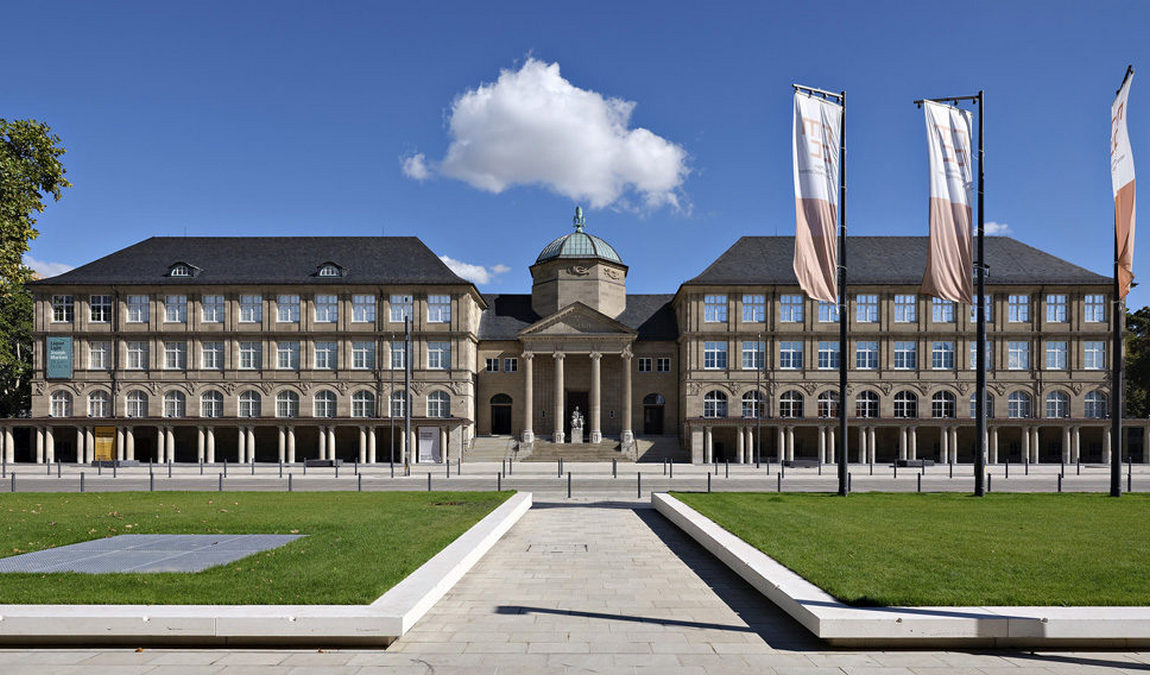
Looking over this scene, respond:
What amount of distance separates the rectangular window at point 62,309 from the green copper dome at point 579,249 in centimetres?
3737

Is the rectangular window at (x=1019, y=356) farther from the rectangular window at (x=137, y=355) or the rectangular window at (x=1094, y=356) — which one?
the rectangular window at (x=137, y=355)

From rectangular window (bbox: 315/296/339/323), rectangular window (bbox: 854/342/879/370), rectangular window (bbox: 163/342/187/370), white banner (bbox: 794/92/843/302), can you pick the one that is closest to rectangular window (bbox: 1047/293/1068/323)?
rectangular window (bbox: 854/342/879/370)

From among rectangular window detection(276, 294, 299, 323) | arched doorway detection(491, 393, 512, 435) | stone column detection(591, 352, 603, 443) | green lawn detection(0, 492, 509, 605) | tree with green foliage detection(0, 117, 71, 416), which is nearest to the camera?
green lawn detection(0, 492, 509, 605)

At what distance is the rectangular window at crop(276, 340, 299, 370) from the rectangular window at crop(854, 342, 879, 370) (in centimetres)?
4316

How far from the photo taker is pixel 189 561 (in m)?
14.0

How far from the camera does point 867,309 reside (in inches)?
2505

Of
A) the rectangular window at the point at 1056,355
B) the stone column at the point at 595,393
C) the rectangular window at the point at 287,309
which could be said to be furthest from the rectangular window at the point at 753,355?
the rectangular window at the point at 287,309

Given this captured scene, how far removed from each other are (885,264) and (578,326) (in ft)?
81.4

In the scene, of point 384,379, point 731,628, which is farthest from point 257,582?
point 384,379

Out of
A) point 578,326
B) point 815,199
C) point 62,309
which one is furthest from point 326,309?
point 815,199

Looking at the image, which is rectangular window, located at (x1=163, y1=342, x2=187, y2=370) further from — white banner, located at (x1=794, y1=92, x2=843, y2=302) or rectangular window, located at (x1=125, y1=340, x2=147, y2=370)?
white banner, located at (x1=794, y1=92, x2=843, y2=302)

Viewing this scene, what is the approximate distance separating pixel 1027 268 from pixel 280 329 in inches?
2300

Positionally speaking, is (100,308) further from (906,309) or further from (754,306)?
(906,309)

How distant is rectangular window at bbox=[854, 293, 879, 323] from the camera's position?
208 feet
